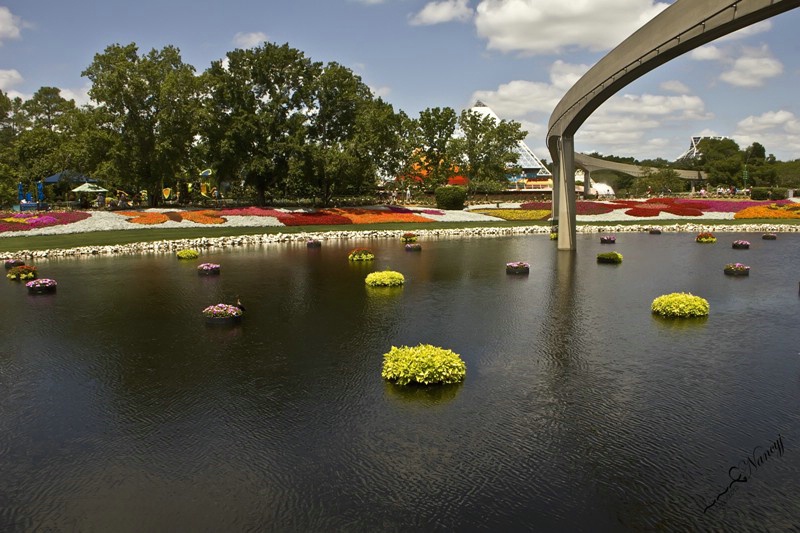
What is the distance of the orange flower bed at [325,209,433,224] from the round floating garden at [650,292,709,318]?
35.5 metres

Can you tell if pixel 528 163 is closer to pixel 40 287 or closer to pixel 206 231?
pixel 206 231

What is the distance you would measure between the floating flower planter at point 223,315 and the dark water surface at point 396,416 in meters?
0.66

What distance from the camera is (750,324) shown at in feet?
48.2

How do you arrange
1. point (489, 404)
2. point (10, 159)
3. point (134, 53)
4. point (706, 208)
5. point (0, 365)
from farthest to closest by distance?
point (10, 159), point (706, 208), point (134, 53), point (0, 365), point (489, 404)

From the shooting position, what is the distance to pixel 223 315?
15336 mm

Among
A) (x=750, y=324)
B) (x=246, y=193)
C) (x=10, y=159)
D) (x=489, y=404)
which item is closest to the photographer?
(x=489, y=404)

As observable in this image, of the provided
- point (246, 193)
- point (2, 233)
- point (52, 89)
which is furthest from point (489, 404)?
point (52, 89)

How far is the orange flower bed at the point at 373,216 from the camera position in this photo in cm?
5047

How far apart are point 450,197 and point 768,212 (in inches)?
1131

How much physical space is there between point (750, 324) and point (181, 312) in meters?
15.1

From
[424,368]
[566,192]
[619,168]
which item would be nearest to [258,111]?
[566,192]

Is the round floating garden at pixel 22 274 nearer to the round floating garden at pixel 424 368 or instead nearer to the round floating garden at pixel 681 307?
the round floating garden at pixel 424 368

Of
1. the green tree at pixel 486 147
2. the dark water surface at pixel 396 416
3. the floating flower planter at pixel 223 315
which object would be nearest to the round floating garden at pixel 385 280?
the dark water surface at pixel 396 416

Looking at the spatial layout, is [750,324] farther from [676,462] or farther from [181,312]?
[181,312]
